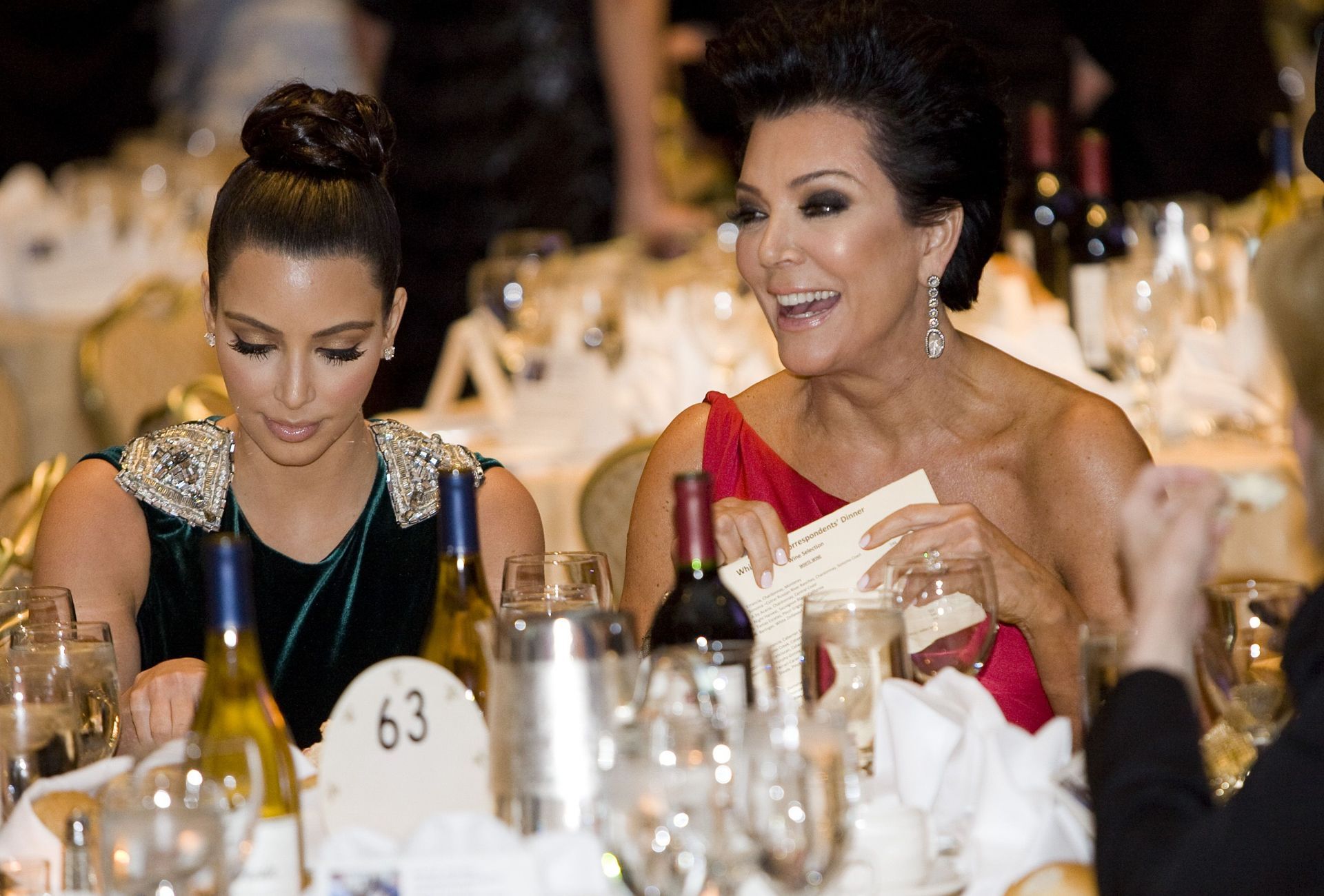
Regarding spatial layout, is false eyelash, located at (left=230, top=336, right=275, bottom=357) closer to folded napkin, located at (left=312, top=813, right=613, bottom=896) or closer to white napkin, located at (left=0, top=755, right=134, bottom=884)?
white napkin, located at (left=0, top=755, right=134, bottom=884)

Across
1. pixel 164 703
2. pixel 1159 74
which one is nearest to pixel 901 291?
pixel 164 703

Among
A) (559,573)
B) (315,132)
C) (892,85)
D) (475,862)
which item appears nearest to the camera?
(475,862)

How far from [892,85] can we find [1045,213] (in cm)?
213

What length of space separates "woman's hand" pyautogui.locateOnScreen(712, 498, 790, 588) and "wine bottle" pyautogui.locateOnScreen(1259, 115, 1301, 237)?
266 cm

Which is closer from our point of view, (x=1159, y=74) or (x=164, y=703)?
(x=164, y=703)

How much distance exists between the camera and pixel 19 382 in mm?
5160

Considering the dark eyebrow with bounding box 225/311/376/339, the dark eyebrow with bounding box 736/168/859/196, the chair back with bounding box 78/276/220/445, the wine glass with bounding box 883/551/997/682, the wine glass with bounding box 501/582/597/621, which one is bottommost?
the wine glass with bounding box 883/551/997/682

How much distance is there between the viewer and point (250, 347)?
209cm

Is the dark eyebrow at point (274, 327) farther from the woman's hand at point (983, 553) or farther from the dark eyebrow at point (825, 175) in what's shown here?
the woman's hand at point (983, 553)

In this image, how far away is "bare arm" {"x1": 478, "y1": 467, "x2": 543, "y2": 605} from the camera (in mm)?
2225

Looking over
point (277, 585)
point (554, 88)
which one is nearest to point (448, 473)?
point (277, 585)

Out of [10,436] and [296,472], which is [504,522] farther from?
[10,436]

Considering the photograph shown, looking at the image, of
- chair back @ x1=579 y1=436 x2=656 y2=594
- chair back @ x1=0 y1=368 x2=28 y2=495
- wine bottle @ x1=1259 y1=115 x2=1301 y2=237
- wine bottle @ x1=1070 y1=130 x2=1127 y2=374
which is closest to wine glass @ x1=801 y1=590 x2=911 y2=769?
chair back @ x1=579 y1=436 x2=656 y2=594

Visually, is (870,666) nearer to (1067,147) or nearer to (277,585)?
(277,585)
